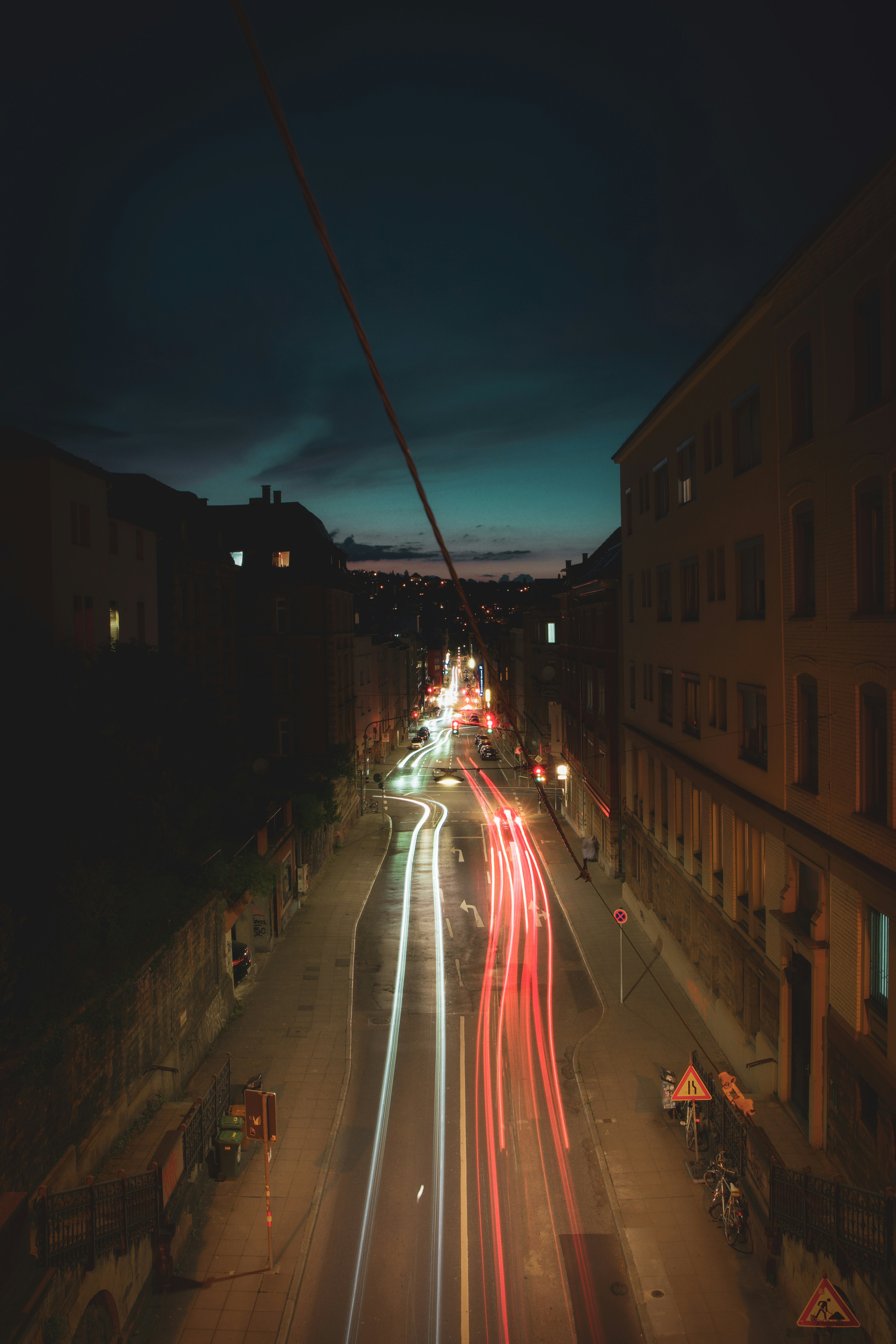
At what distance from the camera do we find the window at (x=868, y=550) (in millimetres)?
11047

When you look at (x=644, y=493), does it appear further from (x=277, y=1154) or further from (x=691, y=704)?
(x=277, y=1154)

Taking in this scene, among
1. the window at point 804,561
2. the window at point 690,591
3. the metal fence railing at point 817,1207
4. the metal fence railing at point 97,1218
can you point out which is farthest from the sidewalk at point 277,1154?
the window at point 690,591

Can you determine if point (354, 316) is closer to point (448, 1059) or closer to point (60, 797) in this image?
point (60, 797)

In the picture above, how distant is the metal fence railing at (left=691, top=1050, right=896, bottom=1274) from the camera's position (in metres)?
9.44

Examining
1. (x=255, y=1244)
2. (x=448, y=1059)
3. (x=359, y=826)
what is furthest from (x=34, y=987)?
(x=359, y=826)

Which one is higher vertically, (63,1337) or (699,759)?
(699,759)

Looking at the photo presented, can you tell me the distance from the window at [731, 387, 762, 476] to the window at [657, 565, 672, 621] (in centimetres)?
574

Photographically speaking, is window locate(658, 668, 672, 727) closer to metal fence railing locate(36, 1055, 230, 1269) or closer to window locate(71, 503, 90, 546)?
metal fence railing locate(36, 1055, 230, 1269)

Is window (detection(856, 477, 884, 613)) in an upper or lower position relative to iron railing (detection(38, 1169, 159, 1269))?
upper

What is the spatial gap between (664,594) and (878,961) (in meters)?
13.8

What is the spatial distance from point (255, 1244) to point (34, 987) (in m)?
5.59

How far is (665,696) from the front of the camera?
2300 cm

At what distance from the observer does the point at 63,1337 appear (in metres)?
8.74

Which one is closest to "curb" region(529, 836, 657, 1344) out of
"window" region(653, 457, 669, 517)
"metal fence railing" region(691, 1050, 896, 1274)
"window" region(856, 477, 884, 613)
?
"metal fence railing" region(691, 1050, 896, 1274)
